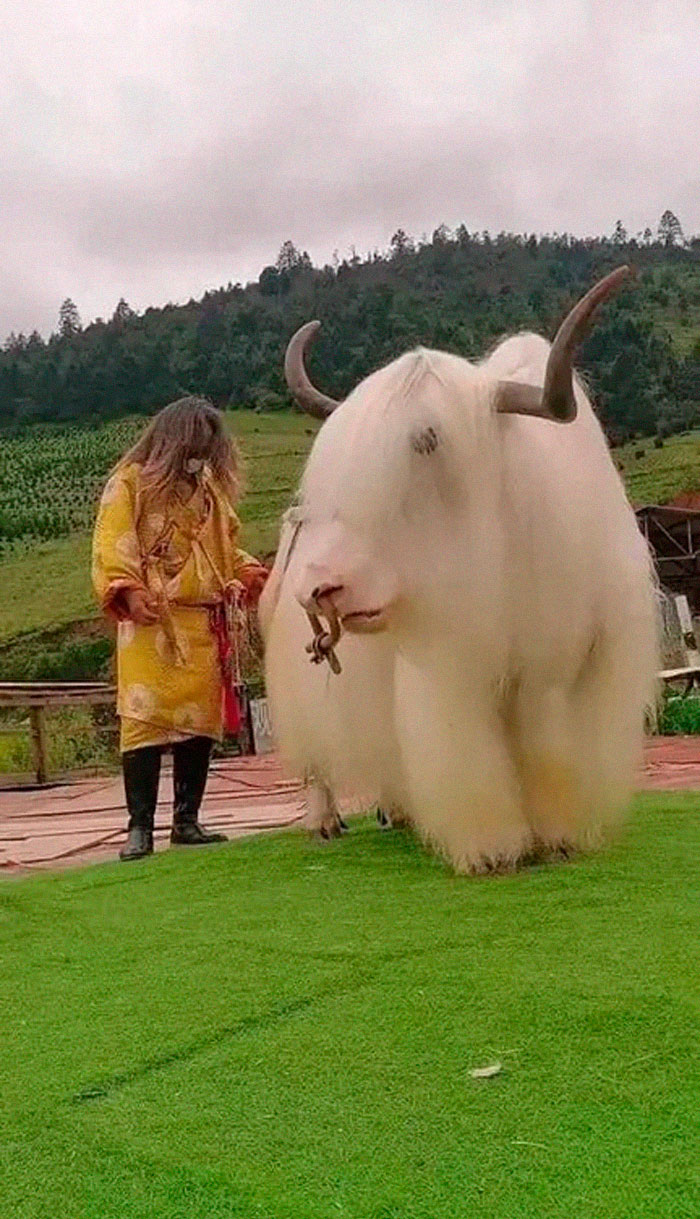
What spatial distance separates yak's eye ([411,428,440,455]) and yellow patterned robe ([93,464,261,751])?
158cm

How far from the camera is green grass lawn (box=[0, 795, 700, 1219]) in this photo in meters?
1.73

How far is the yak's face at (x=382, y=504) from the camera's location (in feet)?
11.2

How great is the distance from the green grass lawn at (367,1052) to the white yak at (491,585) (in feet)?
0.84

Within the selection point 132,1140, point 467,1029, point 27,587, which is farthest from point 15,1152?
point 27,587

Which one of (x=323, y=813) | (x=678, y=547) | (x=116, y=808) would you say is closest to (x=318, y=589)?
(x=323, y=813)

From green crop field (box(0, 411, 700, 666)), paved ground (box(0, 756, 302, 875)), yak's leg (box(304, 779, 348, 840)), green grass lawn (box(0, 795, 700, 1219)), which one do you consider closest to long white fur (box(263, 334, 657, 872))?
green grass lawn (box(0, 795, 700, 1219))

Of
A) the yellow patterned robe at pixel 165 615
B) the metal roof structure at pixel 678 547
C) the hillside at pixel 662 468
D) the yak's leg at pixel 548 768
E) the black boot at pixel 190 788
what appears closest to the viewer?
the yak's leg at pixel 548 768

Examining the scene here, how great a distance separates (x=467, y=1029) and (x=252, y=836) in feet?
9.80

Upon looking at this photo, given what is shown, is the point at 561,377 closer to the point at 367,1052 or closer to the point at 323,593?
the point at 323,593

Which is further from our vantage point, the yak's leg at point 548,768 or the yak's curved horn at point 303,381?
the yak's curved horn at point 303,381

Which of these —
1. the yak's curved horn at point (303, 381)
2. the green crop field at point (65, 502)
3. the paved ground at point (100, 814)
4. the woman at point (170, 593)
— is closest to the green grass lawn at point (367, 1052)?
the woman at point (170, 593)

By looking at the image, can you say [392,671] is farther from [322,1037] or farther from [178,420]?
[322,1037]

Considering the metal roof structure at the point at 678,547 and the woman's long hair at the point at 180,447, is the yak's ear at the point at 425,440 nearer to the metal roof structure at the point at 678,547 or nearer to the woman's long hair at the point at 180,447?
the woman's long hair at the point at 180,447

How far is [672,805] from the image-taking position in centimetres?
500
